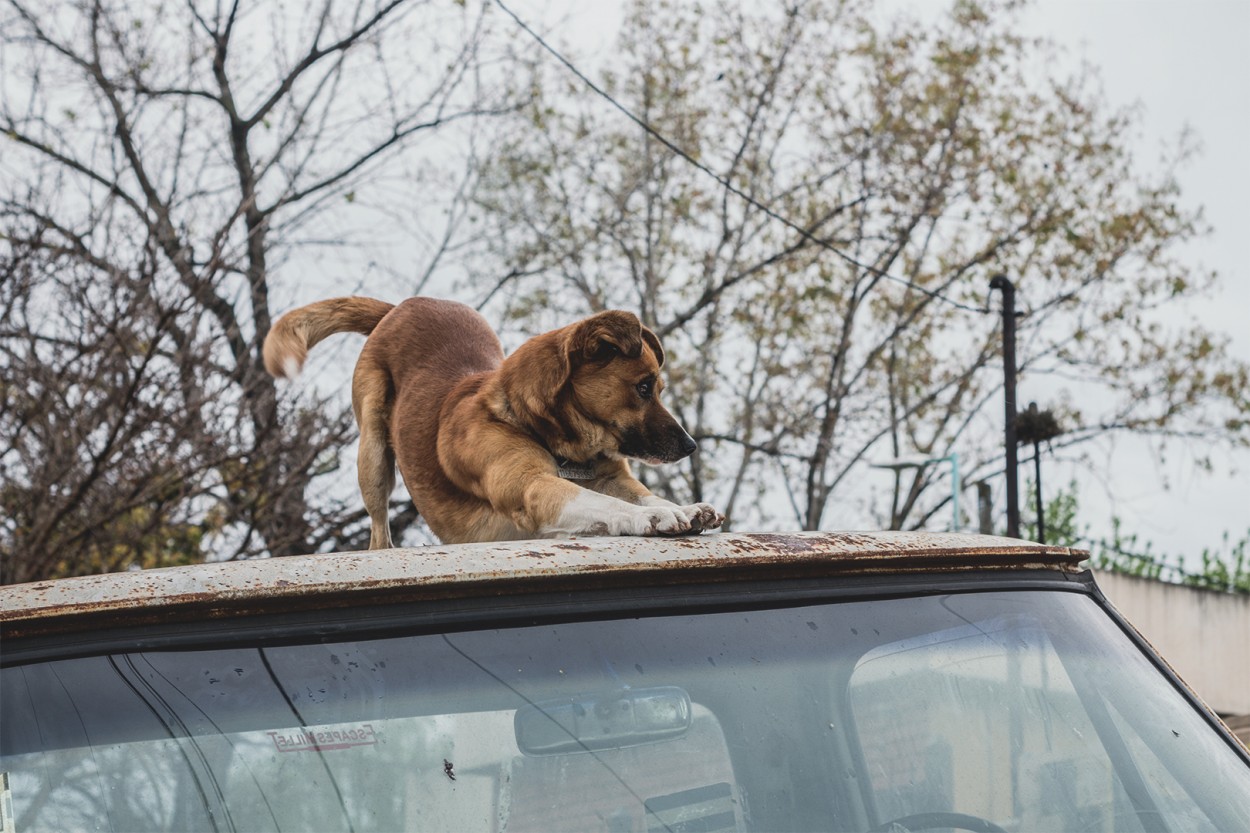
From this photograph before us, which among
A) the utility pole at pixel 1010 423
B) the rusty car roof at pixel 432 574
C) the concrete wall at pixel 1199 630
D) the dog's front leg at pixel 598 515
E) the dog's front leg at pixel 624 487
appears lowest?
the concrete wall at pixel 1199 630

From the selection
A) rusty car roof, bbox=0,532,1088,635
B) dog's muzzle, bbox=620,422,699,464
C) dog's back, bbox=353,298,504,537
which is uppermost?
dog's back, bbox=353,298,504,537

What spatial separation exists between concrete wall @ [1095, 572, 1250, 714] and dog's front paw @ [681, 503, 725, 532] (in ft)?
46.6

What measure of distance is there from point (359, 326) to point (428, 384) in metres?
0.81

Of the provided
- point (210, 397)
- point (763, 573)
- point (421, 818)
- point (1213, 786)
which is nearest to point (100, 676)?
point (421, 818)

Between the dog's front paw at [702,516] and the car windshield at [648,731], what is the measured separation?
2.50ft

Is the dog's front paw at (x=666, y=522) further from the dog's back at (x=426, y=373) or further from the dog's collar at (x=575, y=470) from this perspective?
the dog's back at (x=426, y=373)

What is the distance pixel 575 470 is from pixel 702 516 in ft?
4.69

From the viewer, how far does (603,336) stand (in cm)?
376

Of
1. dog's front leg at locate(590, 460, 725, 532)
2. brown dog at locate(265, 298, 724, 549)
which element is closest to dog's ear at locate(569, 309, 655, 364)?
brown dog at locate(265, 298, 724, 549)

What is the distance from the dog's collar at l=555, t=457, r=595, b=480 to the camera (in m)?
3.97

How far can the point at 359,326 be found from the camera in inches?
191

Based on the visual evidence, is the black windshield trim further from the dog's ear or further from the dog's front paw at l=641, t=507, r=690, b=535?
the dog's ear

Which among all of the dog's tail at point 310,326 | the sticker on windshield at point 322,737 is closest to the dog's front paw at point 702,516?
the sticker on windshield at point 322,737

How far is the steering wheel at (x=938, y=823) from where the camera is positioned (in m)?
1.73
